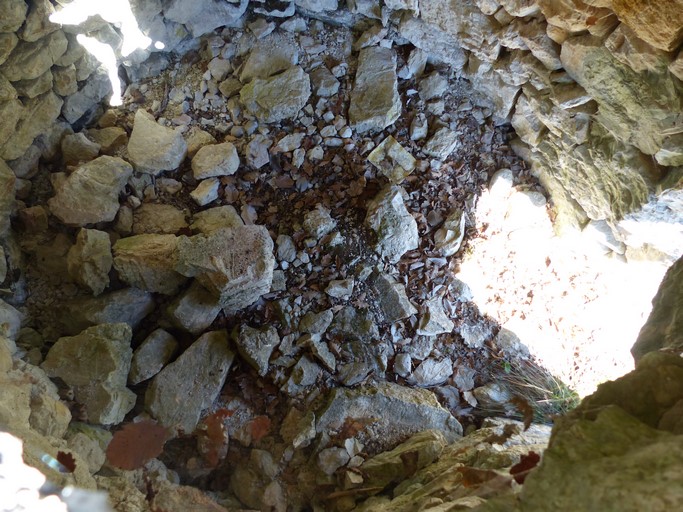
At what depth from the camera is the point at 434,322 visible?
3.03 metres

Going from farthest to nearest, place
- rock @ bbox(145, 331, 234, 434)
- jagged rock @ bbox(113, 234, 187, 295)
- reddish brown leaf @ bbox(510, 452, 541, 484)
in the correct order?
jagged rock @ bbox(113, 234, 187, 295) < rock @ bbox(145, 331, 234, 434) < reddish brown leaf @ bbox(510, 452, 541, 484)

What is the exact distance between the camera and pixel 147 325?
2930 millimetres

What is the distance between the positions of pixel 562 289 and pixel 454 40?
166cm

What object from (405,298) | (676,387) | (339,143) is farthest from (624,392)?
(339,143)

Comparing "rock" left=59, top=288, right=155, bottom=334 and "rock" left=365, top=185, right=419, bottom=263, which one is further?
"rock" left=365, top=185, right=419, bottom=263

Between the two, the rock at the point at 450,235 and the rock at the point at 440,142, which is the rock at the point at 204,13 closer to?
the rock at the point at 440,142

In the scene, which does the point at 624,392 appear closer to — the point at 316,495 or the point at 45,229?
the point at 316,495

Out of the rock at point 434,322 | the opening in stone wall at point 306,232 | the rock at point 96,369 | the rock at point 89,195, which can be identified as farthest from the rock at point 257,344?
the rock at point 89,195

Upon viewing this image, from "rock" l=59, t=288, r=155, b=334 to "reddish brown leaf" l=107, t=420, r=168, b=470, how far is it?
56 cm

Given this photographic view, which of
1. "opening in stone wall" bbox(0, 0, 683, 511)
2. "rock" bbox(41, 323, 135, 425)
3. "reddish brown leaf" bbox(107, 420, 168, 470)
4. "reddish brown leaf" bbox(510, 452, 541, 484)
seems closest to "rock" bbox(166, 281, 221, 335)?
"opening in stone wall" bbox(0, 0, 683, 511)

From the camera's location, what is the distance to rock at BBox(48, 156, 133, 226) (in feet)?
9.24

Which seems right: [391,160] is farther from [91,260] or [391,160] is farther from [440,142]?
[91,260]

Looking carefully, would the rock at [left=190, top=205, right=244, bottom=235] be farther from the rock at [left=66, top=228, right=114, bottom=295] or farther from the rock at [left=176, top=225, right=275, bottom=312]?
the rock at [left=66, top=228, right=114, bottom=295]

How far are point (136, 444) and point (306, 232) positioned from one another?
1.42m
